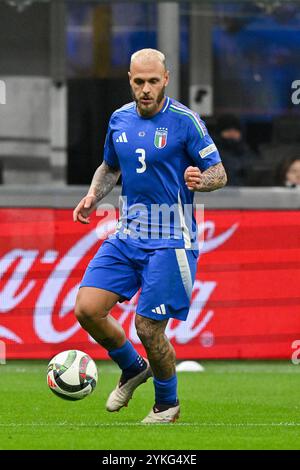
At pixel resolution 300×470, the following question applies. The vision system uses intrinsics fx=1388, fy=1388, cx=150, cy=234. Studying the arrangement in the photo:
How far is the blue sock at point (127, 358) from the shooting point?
354 inches

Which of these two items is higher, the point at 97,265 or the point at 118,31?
the point at 118,31

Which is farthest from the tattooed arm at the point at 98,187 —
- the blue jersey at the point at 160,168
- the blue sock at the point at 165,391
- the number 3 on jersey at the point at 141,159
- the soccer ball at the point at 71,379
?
the blue sock at the point at 165,391

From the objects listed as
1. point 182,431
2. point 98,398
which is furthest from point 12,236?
point 182,431

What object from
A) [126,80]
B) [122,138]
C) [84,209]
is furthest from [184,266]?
[126,80]

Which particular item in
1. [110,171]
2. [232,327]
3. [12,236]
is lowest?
[232,327]

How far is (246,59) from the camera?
14.8m

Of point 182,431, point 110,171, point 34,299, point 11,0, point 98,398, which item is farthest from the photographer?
point 11,0

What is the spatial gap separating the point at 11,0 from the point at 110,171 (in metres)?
5.70

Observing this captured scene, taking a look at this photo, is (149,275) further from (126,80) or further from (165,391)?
(126,80)

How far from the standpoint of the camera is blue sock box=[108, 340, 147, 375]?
898cm

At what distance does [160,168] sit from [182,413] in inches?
74.2

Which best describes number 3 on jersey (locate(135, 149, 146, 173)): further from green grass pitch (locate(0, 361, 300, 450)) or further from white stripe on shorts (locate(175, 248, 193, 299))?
green grass pitch (locate(0, 361, 300, 450))

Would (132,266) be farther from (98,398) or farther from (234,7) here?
(234,7)

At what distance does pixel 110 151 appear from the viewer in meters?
9.07
